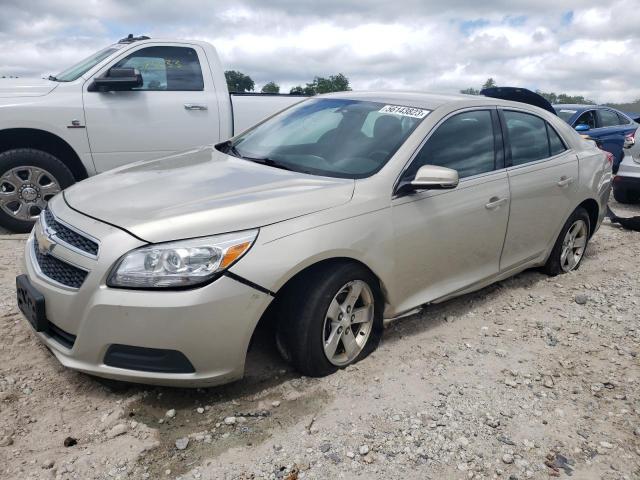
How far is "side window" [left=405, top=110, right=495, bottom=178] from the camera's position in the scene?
3598 millimetres

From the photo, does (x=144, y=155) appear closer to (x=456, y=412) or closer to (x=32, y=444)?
(x=32, y=444)

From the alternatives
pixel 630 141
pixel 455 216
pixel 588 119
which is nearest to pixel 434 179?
pixel 455 216

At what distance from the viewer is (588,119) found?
1095 cm

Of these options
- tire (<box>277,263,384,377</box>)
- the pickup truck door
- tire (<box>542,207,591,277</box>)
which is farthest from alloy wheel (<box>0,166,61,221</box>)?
tire (<box>542,207,591,277</box>)

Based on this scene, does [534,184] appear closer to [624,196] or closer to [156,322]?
[156,322]

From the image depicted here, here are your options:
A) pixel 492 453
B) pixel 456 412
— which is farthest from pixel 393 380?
pixel 492 453

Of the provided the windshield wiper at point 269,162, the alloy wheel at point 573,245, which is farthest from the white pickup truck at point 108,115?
the alloy wheel at point 573,245

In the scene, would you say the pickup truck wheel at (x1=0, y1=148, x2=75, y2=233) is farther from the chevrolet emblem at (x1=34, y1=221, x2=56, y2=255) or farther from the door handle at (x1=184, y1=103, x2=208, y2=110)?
the chevrolet emblem at (x1=34, y1=221, x2=56, y2=255)

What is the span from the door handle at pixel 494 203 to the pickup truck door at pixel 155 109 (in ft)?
11.4

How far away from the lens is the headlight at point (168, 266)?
260 centimetres

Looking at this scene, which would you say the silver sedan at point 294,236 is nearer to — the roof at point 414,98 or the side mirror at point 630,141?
the roof at point 414,98

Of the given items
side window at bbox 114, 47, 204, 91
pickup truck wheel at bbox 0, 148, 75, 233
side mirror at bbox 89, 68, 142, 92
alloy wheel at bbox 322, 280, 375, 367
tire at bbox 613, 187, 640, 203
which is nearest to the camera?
alloy wheel at bbox 322, 280, 375, 367

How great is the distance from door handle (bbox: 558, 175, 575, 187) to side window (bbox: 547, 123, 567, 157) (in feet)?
0.68

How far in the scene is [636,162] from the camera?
814cm
